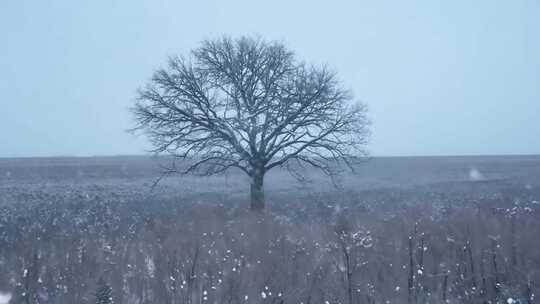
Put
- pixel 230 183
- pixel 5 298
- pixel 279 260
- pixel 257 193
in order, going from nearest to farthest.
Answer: pixel 5 298, pixel 279 260, pixel 257 193, pixel 230 183

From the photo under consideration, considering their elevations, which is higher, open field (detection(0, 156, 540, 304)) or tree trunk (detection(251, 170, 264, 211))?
tree trunk (detection(251, 170, 264, 211))

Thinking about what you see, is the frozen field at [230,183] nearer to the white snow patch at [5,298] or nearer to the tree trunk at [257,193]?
the tree trunk at [257,193]

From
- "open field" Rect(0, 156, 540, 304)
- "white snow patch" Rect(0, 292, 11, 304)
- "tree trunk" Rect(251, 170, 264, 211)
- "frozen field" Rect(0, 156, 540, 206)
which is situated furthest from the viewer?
"frozen field" Rect(0, 156, 540, 206)

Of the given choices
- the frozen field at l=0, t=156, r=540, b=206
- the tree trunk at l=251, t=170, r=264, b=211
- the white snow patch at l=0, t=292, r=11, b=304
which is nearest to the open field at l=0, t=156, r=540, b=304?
the white snow patch at l=0, t=292, r=11, b=304

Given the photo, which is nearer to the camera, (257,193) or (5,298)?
(5,298)

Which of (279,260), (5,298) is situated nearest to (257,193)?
(279,260)

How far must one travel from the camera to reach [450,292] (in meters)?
7.00

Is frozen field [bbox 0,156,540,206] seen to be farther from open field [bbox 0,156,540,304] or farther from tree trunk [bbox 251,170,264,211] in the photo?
open field [bbox 0,156,540,304]

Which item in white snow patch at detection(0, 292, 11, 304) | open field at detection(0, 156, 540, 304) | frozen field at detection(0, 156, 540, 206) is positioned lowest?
white snow patch at detection(0, 292, 11, 304)

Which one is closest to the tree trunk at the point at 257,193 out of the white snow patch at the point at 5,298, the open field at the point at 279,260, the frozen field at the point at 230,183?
the frozen field at the point at 230,183

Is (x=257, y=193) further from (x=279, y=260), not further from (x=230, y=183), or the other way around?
(x=230, y=183)

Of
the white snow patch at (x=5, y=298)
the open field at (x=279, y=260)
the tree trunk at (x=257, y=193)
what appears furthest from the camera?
the tree trunk at (x=257, y=193)

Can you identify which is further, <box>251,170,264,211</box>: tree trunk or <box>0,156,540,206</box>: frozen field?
<box>0,156,540,206</box>: frozen field

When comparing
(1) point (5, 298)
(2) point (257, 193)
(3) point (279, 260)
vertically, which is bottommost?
(1) point (5, 298)
